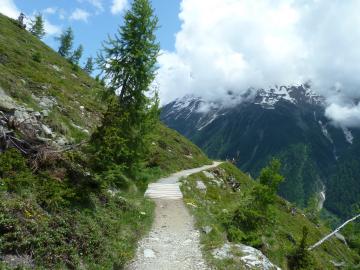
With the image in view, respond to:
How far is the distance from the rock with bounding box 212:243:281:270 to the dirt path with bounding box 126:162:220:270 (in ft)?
3.16

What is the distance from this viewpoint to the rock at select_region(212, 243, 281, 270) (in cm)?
1575

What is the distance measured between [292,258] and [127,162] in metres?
14.9

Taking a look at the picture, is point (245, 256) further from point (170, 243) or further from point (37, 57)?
point (37, 57)

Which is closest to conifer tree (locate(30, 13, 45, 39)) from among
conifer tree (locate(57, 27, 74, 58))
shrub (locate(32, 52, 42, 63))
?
conifer tree (locate(57, 27, 74, 58))

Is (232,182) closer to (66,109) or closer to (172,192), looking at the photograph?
(172,192)

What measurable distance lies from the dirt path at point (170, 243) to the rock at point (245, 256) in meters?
0.96

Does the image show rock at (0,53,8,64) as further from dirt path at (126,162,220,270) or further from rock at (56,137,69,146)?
dirt path at (126,162,220,270)

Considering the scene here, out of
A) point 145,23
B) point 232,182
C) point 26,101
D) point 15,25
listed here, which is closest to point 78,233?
point 26,101

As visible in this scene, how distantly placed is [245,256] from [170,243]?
3828 mm

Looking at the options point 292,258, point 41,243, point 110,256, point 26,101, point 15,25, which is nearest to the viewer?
point 41,243

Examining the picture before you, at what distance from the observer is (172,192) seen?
30.4m

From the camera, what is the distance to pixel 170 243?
59.2 ft

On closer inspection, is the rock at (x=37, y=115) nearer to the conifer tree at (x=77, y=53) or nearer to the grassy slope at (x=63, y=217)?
the grassy slope at (x=63, y=217)

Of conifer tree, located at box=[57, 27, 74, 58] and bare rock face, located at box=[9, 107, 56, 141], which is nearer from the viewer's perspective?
Answer: bare rock face, located at box=[9, 107, 56, 141]
